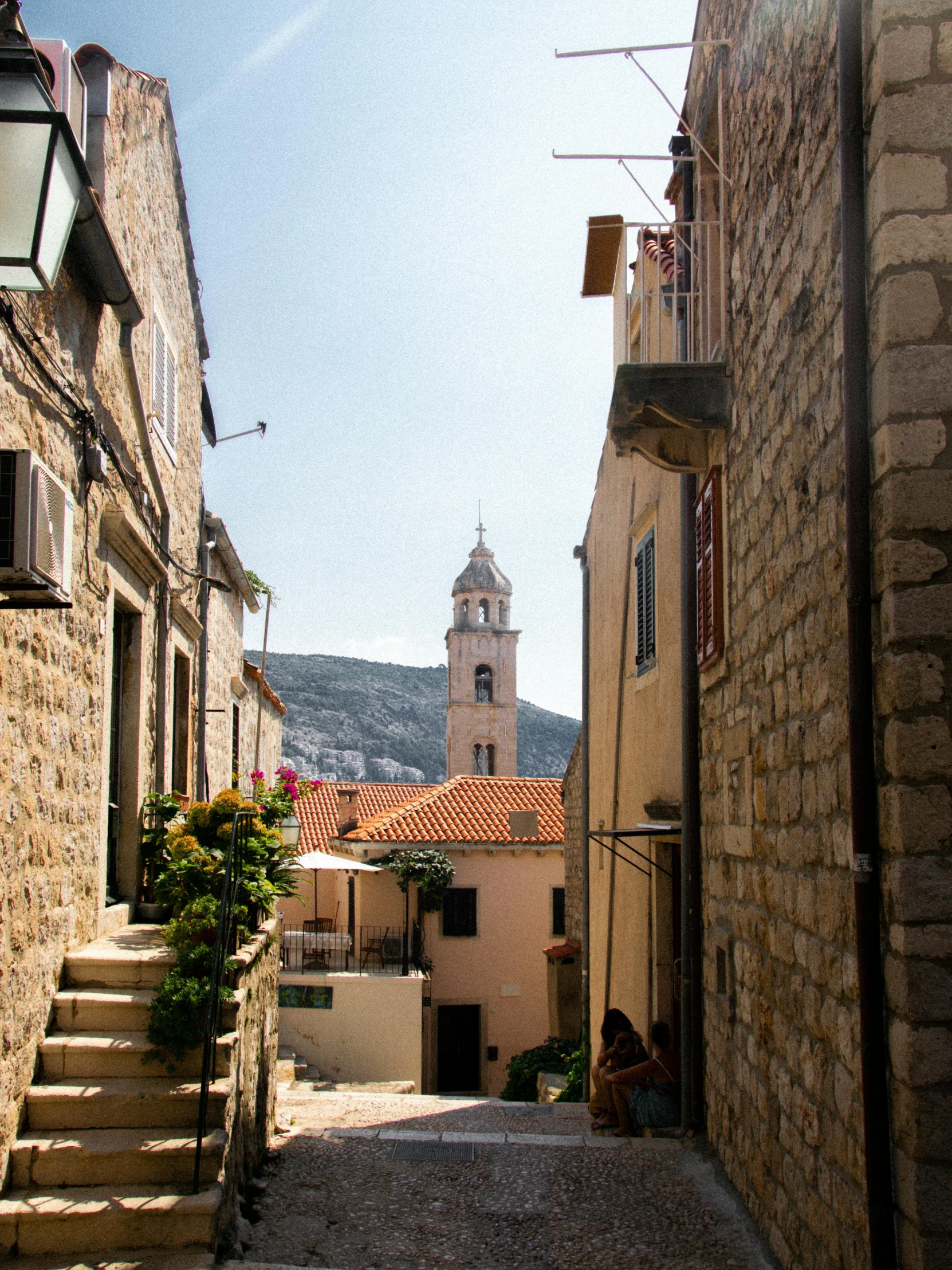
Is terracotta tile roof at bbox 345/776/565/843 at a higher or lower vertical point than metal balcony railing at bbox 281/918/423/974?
higher

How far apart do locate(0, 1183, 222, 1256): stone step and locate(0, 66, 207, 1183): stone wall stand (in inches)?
11.5

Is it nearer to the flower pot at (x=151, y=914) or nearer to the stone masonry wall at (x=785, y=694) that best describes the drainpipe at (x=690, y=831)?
the stone masonry wall at (x=785, y=694)

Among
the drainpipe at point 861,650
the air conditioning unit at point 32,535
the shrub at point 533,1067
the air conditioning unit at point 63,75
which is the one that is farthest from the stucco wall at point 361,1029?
the drainpipe at point 861,650

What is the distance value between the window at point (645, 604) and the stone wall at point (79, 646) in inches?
166

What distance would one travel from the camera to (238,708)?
14.5m

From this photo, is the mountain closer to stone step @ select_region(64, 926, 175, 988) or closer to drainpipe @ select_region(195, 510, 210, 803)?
drainpipe @ select_region(195, 510, 210, 803)

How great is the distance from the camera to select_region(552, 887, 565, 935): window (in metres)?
25.2

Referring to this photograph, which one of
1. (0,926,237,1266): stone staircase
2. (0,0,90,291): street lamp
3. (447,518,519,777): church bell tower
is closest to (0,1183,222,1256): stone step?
(0,926,237,1266): stone staircase

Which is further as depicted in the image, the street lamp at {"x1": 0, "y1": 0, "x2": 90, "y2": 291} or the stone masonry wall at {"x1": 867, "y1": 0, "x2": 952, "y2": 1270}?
the street lamp at {"x1": 0, "y1": 0, "x2": 90, "y2": 291}

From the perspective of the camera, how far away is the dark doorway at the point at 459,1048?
78.5 ft

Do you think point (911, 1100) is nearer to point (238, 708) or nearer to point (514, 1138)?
point (514, 1138)

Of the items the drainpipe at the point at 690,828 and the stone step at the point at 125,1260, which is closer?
the stone step at the point at 125,1260

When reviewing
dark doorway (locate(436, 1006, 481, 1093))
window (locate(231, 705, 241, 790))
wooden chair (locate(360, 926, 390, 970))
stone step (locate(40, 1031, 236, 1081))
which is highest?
window (locate(231, 705, 241, 790))

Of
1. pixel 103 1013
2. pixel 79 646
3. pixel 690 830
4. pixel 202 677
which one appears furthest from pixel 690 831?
pixel 202 677
